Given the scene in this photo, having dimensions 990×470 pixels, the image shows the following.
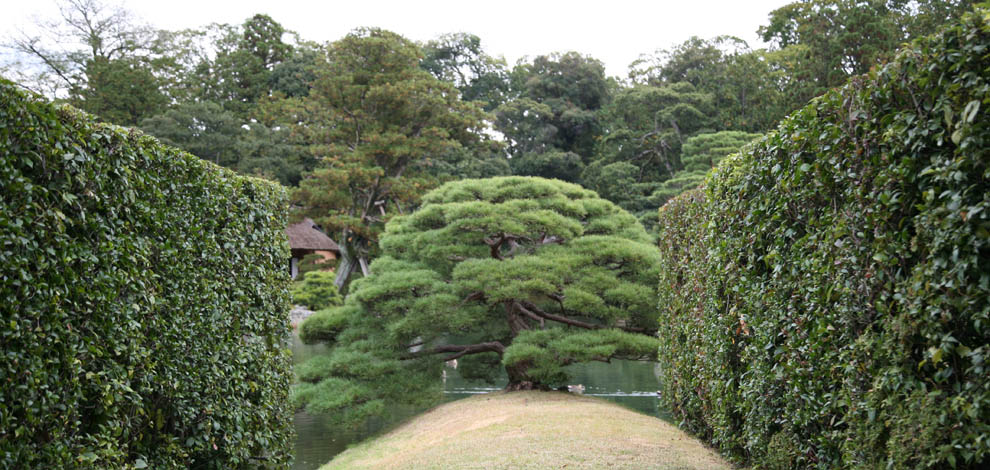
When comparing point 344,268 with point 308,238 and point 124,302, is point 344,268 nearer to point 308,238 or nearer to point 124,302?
point 308,238

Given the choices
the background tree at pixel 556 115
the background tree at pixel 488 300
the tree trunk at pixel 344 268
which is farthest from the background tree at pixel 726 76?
the tree trunk at pixel 344 268

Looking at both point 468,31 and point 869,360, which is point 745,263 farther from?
point 468,31

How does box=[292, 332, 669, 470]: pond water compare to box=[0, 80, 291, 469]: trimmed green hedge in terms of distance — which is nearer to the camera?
box=[0, 80, 291, 469]: trimmed green hedge

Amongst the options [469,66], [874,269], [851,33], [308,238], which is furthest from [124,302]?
[469,66]

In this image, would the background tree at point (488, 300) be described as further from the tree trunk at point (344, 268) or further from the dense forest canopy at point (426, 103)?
the tree trunk at point (344, 268)

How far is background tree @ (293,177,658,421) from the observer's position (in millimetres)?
10344

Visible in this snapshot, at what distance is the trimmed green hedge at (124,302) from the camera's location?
2.90m

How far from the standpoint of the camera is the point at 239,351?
519 cm

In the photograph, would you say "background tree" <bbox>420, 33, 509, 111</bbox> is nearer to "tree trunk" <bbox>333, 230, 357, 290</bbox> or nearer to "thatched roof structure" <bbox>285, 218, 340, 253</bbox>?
"thatched roof structure" <bbox>285, 218, 340, 253</bbox>

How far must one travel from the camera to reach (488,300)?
427 inches

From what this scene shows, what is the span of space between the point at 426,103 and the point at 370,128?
6.57ft

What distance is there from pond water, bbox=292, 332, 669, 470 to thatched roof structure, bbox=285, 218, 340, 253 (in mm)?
8000

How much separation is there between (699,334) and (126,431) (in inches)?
178

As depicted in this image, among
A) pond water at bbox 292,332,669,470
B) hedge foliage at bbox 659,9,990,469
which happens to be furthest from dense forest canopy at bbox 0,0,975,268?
hedge foliage at bbox 659,9,990,469
